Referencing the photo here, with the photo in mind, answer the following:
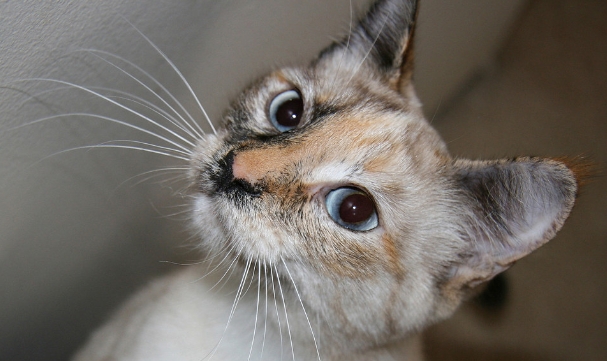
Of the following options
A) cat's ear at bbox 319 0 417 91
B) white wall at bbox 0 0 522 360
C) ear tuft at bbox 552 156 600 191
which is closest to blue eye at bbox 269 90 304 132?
cat's ear at bbox 319 0 417 91

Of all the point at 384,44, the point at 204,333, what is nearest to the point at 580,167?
the point at 384,44

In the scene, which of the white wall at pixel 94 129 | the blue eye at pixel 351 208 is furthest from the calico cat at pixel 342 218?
the white wall at pixel 94 129

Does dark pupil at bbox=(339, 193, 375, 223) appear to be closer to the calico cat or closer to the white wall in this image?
the calico cat

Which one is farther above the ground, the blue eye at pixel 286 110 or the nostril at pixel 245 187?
the blue eye at pixel 286 110

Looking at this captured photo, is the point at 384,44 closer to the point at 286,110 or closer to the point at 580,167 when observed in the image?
the point at 286,110

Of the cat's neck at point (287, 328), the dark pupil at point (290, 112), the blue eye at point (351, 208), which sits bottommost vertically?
the cat's neck at point (287, 328)

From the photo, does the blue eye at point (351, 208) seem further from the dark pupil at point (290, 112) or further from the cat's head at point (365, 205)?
the dark pupil at point (290, 112)
